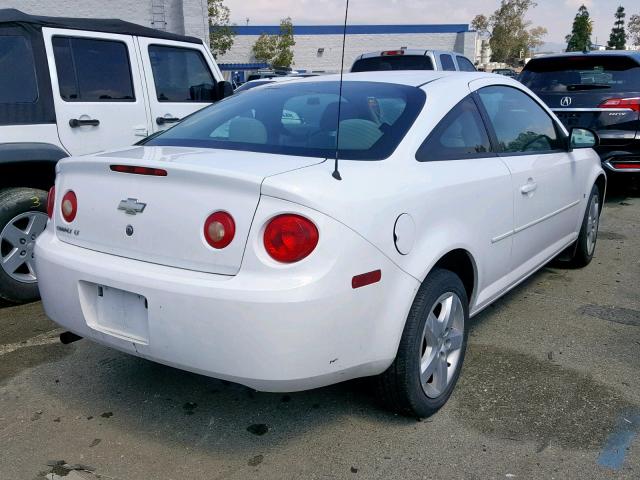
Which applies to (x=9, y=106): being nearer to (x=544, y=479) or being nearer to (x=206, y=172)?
(x=206, y=172)

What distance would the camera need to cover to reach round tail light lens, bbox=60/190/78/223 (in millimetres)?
2926

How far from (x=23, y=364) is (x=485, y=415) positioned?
100 inches

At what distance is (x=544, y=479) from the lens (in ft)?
8.41

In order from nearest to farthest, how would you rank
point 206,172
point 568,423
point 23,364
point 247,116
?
point 206,172 < point 568,423 < point 247,116 < point 23,364

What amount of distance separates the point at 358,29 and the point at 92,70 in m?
48.0

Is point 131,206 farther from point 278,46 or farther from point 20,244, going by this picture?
point 278,46

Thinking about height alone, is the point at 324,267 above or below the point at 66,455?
above

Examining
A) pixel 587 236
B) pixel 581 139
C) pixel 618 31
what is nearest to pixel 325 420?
pixel 581 139

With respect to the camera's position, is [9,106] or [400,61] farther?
[400,61]

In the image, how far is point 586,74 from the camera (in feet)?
26.1

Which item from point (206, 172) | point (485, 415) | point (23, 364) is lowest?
point (23, 364)

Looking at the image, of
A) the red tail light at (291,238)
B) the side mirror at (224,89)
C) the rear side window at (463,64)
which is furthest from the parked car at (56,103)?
the rear side window at (463,64)

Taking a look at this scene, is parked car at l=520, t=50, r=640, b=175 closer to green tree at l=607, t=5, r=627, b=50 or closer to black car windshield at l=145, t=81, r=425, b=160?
black car windshield at l=145, t=81, r=425, b=160

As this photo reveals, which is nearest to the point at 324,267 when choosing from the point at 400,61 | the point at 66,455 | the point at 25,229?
the point at 66,455
